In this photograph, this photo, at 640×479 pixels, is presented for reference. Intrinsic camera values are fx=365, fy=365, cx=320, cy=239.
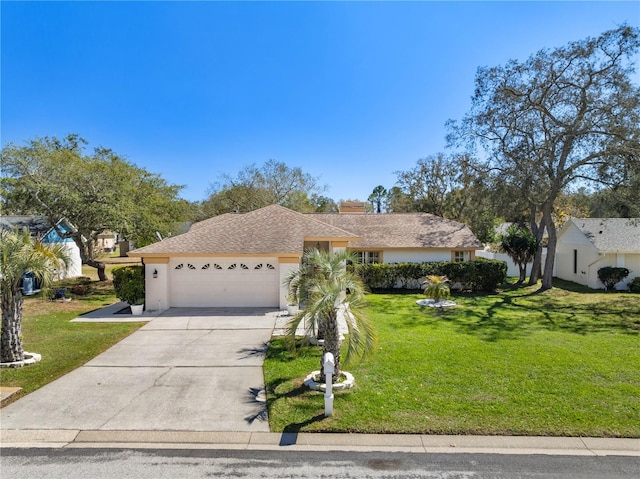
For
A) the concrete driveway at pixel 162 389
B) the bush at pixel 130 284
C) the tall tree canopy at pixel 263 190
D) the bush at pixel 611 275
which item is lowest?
the concrete driveway at pixel 162 389

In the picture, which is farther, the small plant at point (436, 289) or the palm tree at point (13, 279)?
the small plant at point (436, 289)

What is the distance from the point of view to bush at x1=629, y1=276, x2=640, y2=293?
67.6 feet

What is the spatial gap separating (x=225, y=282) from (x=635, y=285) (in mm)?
22488

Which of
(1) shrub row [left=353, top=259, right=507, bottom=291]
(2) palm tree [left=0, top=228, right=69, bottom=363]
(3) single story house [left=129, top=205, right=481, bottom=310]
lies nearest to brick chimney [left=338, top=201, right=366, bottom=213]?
(1) shrub row [left=353, top=259, right=507, bottom=291]

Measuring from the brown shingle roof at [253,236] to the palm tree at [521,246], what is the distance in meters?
11.8

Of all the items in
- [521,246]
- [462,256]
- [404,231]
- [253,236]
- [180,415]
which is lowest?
[180,415]

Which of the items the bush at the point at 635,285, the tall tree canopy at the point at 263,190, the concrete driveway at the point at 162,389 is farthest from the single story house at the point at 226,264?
the tall tree canopy at the point at 263,190

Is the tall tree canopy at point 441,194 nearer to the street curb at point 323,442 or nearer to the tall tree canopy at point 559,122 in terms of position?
the tall tree canopy at point 559,122

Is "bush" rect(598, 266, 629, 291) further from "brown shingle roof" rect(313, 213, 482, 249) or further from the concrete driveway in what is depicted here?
the concrete driveway

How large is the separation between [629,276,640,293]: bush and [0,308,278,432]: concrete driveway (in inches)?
843

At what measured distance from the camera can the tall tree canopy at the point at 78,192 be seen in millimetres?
19250

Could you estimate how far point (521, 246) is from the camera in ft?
73.6

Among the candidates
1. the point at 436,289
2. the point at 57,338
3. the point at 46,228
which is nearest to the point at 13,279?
the point at 57,338

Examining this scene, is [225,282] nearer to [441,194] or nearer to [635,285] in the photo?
[635,285]
